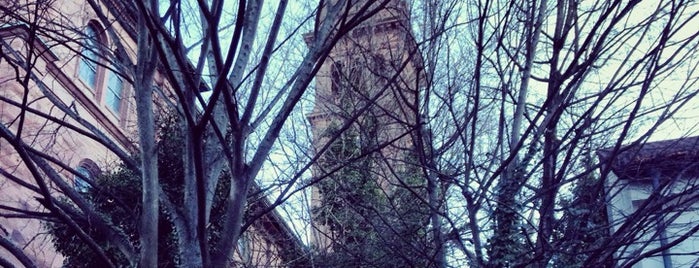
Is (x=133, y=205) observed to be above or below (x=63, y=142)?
below

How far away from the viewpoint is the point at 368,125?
33.8 ft

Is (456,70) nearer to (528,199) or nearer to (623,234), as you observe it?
(528,199)

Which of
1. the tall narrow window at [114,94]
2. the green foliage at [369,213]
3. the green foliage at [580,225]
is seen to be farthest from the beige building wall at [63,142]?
the green foliage at [580,225]

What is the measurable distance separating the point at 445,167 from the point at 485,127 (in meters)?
1.04

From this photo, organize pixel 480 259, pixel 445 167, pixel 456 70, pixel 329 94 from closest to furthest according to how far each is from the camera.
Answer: pixel 480 259
pixel 456 70
pixel 445 167
pixel 329 94

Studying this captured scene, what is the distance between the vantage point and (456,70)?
801cm

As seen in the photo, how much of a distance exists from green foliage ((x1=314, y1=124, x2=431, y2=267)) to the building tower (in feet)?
0.08

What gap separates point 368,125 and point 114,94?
9.47 metres

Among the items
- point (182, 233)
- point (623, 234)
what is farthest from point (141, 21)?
point (623, 234)

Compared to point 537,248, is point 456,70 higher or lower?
higher

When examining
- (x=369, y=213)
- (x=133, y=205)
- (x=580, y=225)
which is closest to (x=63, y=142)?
(x=133, y=205)

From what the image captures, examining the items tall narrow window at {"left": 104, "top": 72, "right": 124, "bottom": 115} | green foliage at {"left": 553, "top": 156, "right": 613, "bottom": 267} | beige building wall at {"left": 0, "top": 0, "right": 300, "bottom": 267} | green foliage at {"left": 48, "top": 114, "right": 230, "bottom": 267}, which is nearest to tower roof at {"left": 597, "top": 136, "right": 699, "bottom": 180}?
green foliage at {"left": 553, "top": 156, "right": 613, "bottom": 267}

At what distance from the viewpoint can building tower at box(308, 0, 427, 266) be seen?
25.3 feet

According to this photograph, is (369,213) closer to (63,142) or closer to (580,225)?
(580,225)
